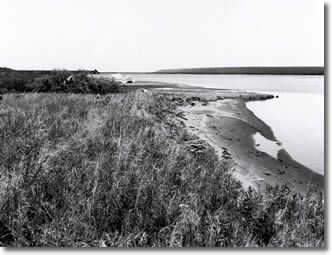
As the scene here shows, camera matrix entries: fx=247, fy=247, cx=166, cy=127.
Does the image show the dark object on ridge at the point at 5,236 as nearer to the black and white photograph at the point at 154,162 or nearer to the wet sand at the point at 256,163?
the black and white photograph at the point at 154,162

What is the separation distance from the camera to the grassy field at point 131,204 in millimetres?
2562

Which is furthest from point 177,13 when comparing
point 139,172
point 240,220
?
point 240,220

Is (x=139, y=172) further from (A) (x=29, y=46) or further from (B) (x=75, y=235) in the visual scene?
(A) (x=29, y=46)

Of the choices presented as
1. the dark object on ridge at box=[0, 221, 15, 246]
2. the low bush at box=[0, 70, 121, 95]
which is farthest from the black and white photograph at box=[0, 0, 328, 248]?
the low bush at box=[0, 70, 121, 95]

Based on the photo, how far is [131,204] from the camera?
2979mm

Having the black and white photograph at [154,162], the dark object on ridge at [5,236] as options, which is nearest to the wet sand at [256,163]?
the black and white photograph at [154,162]

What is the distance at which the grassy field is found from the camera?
8.41 ft

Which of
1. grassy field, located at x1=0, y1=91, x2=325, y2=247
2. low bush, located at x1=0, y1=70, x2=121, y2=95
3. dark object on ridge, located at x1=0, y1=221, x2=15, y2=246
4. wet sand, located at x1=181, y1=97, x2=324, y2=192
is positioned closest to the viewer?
dark object on ridge, located at x1=0, y1=221, x2=15, y2=246

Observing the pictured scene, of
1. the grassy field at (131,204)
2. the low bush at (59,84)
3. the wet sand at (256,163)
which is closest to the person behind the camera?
the grassy field at (131,204)

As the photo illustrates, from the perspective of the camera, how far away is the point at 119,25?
4.59 meters

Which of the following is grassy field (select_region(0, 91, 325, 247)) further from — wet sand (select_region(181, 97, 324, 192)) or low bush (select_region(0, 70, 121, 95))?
low bush (select_region(0, 70, 121, 95))

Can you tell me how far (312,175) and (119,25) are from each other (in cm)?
495

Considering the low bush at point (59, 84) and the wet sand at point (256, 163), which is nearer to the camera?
the wet sand at point (256, 163)

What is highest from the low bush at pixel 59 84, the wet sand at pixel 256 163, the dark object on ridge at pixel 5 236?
the low bush at pixel 59 84
